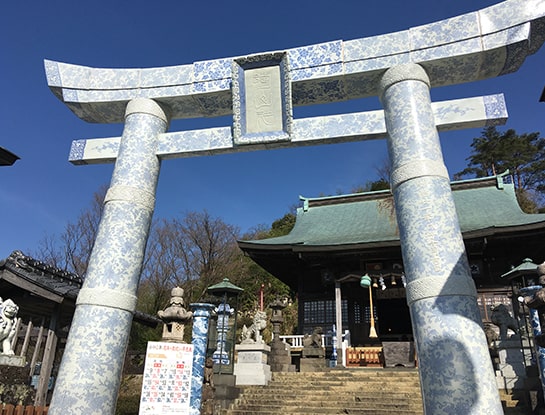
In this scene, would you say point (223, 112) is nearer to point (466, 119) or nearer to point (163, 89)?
point (163, 89)

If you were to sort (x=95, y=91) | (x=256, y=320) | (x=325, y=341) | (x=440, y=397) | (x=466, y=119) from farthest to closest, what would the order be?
1. (x=325, y=341)
2. (x=256, y=320)
3. (x=95, y=91)
4. (x=466, y=119)
5. (x=440, y=397)

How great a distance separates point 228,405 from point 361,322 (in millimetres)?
6985

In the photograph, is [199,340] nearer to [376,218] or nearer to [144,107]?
[144,107]

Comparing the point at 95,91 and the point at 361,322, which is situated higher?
the point at 95,91

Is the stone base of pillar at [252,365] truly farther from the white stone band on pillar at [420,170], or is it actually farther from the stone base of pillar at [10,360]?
the white stone band on pillar at [420,170]

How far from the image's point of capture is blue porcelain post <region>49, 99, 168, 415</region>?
3.99 m

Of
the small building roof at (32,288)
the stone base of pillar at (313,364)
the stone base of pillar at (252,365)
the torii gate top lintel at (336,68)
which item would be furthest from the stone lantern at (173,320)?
the stone base of pillar at (313,364)

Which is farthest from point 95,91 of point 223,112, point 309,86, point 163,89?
point 309,86

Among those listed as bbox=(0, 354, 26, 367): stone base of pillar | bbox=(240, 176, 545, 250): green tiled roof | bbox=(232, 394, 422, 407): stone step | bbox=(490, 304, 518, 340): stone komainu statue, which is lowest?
bbox=(232, 394, 422, 407): stone step

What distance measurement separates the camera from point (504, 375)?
352 inches

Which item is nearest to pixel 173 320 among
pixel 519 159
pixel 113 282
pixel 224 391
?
pixel 113 282

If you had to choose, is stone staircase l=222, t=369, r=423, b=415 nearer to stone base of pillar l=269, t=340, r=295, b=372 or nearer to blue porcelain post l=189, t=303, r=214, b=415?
stone base of pillar l=269, t=340, r=295, b=372

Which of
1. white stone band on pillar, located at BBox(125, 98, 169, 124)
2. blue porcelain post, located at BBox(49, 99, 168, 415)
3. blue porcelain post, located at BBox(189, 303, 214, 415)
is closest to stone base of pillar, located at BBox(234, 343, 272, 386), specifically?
blue porcelain post, located at BBox(189, 303, 214, 415)

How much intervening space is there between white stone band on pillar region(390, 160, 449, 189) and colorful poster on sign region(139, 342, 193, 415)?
309cm
